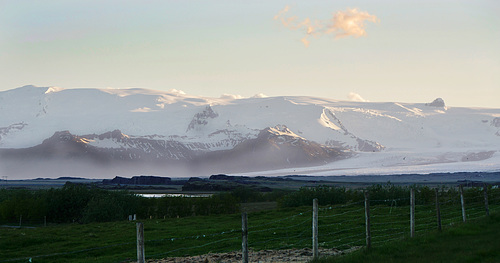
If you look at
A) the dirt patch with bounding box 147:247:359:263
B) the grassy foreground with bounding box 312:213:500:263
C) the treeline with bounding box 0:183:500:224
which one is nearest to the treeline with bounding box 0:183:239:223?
the treeline with bounding box 0:183:500:224

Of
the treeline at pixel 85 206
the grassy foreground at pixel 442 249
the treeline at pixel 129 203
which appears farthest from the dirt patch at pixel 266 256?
the treeline at pixel 85 206

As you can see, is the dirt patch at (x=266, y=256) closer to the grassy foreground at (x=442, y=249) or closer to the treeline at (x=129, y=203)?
the grassy foreground at (x=442, y=249)

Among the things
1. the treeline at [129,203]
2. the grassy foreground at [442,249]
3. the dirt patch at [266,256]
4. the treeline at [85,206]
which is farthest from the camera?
the treeline at [85,206]

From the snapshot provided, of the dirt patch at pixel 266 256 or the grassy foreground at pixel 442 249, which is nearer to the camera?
the grassy foreground at pixel 442 249

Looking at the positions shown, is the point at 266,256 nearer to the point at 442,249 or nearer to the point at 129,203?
the point at 442,249

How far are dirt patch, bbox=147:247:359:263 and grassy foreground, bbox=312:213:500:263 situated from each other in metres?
2.85

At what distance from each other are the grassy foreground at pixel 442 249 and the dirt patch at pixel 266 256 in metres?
2.85

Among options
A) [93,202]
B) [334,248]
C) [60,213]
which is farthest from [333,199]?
[334,248]

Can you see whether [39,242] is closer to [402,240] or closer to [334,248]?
[334,248]

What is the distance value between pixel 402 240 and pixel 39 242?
26.0 meters

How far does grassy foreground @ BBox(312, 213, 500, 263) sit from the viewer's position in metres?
20.2

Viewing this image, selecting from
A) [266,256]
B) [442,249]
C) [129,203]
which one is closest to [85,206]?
[129,203]

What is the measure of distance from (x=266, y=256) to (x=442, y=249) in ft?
23.9

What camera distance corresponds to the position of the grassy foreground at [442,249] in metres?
20.2
